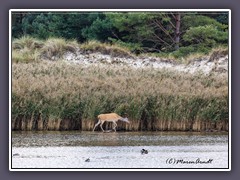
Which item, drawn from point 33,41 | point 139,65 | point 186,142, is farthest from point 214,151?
point 33,41

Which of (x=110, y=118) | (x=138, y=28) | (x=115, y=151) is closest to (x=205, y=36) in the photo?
(x=138, y=28)

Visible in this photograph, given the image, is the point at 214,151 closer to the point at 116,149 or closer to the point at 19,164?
the point at 116,149

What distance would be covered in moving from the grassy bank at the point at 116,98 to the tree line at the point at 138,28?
421 millimetres

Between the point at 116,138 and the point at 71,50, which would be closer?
the point at 116,138

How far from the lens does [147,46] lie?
18.3 m

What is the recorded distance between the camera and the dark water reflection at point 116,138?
697 inches

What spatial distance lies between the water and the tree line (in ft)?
4.47

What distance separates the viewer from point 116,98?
18188 mm

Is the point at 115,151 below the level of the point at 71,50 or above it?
below

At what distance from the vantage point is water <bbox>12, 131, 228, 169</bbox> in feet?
57.2

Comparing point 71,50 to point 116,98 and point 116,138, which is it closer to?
point 116,98

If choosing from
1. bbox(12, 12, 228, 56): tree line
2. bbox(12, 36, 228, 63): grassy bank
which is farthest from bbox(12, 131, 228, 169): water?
bbox(12, 12, 228, 56): tree line

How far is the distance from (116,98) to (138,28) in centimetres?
110

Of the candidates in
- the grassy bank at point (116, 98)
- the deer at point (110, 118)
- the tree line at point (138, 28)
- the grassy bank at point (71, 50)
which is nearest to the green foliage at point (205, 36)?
the tree line at point (138, 28)
